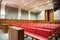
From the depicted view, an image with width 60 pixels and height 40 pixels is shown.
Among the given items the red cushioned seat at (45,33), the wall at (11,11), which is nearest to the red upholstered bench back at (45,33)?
the red cushioned seat at (45,33)

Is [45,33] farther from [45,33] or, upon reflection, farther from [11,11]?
[11,11]

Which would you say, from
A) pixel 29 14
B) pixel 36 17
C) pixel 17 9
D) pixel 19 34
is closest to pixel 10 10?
pixel 17 9

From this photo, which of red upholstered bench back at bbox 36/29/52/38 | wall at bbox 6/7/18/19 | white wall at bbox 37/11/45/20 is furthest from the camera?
white wall at bbox 37/11/45/20

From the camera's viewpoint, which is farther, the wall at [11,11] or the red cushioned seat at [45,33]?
the wall at [11,11]

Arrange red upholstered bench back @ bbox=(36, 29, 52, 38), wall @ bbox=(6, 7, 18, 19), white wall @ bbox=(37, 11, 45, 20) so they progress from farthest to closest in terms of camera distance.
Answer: white wall @ bbox=(37, 11, 45, 20) < wall @ bbox=(6, 7, 18, 19) < red upholstered bench back @ bbox=(36, 29, 52, 38)

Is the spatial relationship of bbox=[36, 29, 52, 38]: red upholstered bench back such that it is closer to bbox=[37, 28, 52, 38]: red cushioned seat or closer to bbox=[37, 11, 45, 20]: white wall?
bbox=[37, 28, 52, 38]: red cushioned seat

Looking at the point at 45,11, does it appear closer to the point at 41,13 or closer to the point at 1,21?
the point at 41,13

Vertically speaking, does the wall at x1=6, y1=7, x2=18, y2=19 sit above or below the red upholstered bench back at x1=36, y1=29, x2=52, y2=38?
above

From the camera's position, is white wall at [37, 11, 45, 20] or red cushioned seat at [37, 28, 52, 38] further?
white wall at [37, 11, 45, 20]

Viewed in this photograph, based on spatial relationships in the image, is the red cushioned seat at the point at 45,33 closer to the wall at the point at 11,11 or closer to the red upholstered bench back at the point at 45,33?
the red upholstered bench back at the point at 45,33

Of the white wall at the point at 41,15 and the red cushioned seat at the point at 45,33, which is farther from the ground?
the white wall at the point at 41,15

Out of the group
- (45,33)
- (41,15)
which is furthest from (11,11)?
(45,33)

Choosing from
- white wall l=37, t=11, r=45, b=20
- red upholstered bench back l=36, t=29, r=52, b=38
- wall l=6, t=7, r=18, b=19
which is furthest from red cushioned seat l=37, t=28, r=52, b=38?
white wall l=37, t=11, r=45, b=20

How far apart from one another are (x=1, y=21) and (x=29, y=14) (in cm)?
877
